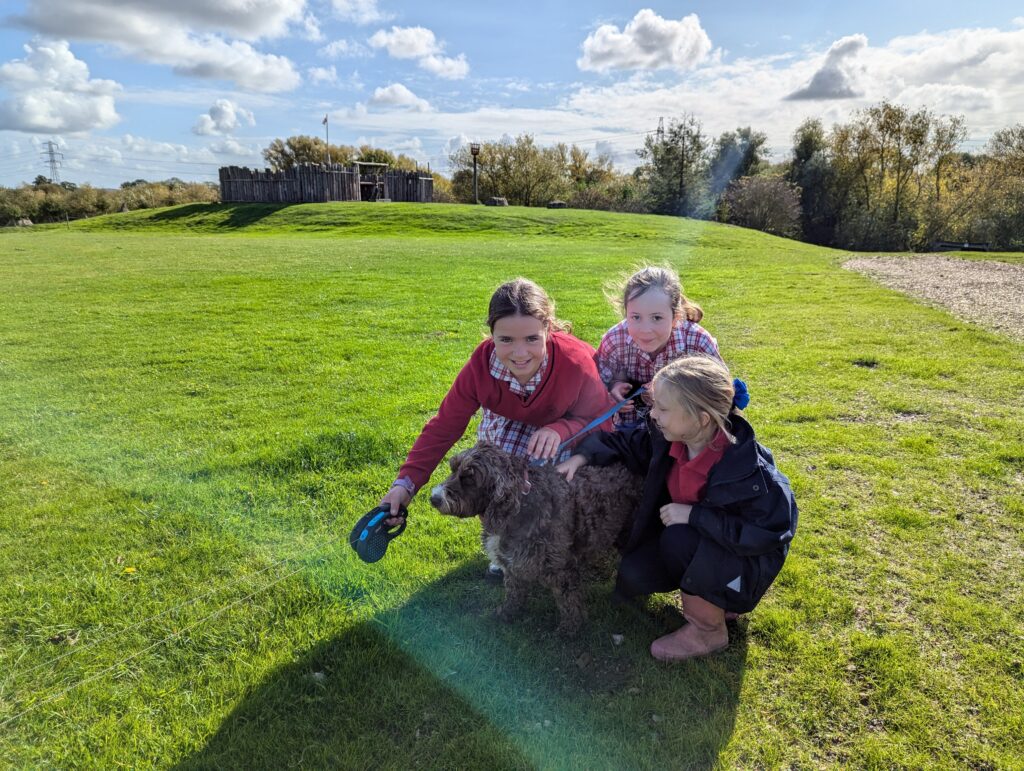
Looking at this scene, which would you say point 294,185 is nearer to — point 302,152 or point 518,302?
point 302,152

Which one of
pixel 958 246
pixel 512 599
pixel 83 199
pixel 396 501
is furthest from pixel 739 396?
pixel 83 199

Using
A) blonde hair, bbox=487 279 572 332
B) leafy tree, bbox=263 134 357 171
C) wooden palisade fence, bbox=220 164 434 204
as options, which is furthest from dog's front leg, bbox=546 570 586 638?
leafy tree, bbox=263 134 357 171

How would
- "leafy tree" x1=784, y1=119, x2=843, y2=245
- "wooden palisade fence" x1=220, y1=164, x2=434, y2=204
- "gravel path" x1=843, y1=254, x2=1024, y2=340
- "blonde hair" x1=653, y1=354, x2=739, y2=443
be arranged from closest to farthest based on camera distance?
"blonde hair" x1=653, y1=354, x2=739, y2=443
"gravel path" x1=843, y1=254, x2=1024, y2=340
"wooden palisade fence" x1=220, y1=164, x2=434, y2=204
"leafy tree" x1=784, y1=119, x2=843, y2=245

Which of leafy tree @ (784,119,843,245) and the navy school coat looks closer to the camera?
the navy school coat

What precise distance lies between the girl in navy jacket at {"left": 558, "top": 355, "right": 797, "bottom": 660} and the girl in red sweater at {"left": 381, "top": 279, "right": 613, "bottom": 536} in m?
0.53

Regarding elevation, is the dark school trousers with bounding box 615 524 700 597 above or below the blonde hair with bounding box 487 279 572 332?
below

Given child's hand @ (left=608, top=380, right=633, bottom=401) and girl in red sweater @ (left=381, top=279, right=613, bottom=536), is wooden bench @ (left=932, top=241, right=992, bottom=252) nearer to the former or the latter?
child's hand @ (left=608, top=380, right=633, bottom=401)

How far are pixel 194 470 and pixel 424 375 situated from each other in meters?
3.63

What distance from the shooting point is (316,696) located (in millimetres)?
3467

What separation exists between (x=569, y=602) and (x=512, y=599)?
16.7 inches

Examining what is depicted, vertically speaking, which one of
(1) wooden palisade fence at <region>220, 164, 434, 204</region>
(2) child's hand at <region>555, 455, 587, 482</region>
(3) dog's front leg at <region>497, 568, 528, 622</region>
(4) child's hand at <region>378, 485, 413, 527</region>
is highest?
(1) wooden palisade fence at <region>220, 164, 434, 204</region>

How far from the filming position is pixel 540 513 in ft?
11.9

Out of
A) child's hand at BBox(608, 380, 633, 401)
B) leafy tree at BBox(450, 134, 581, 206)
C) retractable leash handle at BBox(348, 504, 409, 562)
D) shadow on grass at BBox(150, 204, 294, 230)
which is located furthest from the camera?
leafy tree at BBox(450, 134, 581, 206)

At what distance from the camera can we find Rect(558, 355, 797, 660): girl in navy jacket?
3322 mm
